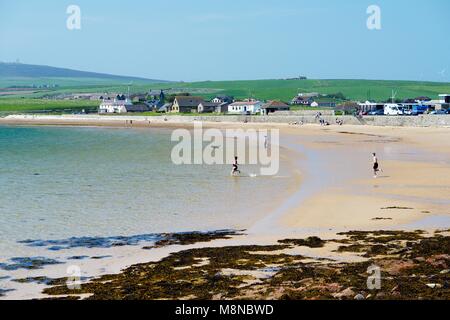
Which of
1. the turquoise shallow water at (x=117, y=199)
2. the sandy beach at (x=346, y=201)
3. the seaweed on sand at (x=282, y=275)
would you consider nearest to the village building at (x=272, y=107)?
the sandy beach at (x=346, y=201)

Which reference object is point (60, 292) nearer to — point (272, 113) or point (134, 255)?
point (134, 255)

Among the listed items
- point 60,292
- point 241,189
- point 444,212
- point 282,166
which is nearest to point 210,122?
point 282,166

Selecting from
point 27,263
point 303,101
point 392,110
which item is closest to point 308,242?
point 27,263

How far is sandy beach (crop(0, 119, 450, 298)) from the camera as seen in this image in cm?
1471

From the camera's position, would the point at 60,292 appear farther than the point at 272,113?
No

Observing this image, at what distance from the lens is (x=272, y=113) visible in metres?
94.8

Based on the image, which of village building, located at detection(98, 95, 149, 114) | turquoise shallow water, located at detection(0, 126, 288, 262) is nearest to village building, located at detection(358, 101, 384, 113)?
village building, located at detection(98, 95, 149, 114)

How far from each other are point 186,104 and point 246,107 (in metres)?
12.3

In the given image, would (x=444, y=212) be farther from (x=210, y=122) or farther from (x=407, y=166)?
(x=210, y=122)

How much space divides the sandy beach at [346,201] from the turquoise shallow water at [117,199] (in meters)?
1.19

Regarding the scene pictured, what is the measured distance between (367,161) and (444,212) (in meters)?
15.5
